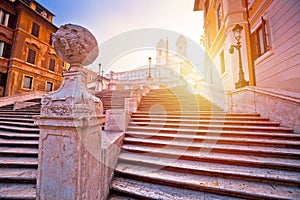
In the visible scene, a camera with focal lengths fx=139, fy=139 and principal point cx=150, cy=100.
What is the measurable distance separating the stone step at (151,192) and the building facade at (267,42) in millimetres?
5127

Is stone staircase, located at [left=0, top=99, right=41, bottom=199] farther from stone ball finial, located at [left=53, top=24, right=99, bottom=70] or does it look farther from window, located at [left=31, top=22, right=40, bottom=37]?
window, located at [left=31, top=22, right=40, bottom=37]

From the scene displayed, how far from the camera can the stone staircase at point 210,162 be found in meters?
2.23

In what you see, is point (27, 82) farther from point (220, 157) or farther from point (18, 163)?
point (220, 157)

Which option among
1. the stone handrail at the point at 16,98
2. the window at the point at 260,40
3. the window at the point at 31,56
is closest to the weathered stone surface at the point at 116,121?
the window at the point at 260,40

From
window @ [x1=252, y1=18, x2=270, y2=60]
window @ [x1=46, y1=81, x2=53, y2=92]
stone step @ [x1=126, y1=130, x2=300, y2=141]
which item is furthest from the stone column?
window @ [x1=46, y1=81, x2=53, y2=92]

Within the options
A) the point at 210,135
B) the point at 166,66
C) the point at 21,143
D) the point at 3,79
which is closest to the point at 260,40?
the point at 210,135

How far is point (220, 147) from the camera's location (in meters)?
3.14

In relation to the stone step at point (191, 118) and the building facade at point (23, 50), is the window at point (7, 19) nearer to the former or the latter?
the building facade at point (23, 50)

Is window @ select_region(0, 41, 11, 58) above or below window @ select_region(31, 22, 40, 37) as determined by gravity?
below

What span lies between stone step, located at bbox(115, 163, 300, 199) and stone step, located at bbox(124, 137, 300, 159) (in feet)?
2.41

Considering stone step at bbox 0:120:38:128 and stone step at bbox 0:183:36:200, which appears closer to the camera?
stone step at bbox 0:183:36:200

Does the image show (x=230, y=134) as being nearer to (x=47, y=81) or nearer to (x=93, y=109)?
(x=93, y=109)

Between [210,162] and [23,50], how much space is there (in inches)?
847

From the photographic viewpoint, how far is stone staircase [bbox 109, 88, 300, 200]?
7.32 feet
